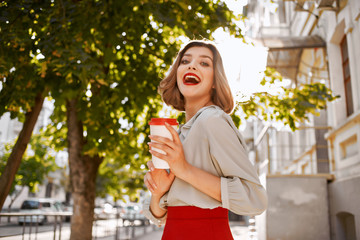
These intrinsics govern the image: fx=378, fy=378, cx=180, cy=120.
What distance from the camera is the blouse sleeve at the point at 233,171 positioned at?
160cm

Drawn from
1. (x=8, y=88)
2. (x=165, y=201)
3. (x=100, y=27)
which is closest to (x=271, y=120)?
(x=100, y=27)

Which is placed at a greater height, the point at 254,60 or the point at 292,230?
the point at 254,60

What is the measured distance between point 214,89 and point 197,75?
0.13 meters

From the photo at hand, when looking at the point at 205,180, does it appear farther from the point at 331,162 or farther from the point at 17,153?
the point at 331,162

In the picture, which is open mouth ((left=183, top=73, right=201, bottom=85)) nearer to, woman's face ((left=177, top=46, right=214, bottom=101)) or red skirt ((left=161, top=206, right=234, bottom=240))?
woman's face ((left=177, top=46, right=214, bottom=101))

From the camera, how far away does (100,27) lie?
18.2ft

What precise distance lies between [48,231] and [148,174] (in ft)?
21.7

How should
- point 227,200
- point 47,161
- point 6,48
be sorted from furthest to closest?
point 47,161 → point 6,48 → point 227,200

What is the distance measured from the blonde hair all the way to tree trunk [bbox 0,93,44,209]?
13.3 feet

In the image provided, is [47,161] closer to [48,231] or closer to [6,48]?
[48,231]

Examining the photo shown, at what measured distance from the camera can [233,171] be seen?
163 centimetres

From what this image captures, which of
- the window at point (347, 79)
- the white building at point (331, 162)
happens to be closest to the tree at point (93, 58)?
the white building at point (331, 162)

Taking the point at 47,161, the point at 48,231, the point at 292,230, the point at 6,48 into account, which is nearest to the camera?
the point at 6,48

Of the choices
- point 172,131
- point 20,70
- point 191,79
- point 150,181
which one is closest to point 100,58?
point 20,70
